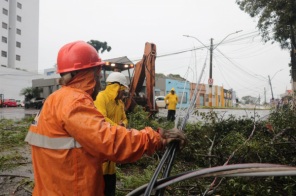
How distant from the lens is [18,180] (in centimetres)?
509

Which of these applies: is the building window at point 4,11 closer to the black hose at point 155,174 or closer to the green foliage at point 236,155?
the green foliage at point 236,155

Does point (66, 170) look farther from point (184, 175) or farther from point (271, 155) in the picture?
point (271, 155)

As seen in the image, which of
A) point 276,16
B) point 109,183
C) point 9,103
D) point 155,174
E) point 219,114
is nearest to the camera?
point 155,174

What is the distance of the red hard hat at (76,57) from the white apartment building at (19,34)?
180 feet

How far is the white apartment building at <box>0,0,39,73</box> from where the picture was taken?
51875 millimetres

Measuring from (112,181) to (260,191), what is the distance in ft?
5.39

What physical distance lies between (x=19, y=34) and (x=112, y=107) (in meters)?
58.8

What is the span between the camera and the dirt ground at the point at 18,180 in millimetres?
4488

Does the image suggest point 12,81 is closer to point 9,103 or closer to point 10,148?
point 9,103

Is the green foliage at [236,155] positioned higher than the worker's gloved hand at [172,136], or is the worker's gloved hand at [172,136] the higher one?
the worker's gloved hand at [172,136]

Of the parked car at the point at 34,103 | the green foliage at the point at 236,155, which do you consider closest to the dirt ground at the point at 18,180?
the green foliage at the point at 236,155

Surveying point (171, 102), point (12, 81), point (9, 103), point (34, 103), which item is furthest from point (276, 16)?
point (12, 81)

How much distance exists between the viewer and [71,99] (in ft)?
5.15

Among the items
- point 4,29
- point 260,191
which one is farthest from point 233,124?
point 4,29
